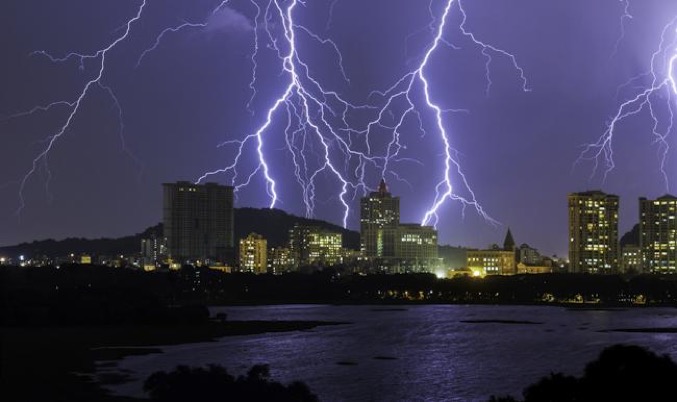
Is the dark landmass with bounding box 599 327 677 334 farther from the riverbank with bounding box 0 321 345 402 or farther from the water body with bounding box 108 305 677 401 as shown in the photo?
the riverbank with bounding box 0 321 345 402

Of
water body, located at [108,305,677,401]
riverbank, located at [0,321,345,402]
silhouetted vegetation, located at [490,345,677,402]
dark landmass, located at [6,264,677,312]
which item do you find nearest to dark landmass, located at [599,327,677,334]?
water body, located at [108,305,677,401]


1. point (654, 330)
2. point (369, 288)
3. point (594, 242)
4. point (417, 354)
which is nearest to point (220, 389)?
point (417, 354)

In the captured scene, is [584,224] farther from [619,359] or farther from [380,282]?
[619,359]

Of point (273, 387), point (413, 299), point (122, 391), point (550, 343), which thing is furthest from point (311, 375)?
point (413, 299)

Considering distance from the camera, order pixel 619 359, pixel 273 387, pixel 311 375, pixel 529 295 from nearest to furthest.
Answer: pixel 619 359 < pixel 273 387 < pixel 311 375 < pixel 529 295

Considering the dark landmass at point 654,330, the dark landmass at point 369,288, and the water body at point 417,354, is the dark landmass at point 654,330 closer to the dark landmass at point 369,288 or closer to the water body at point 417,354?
the water body at point 417,354
